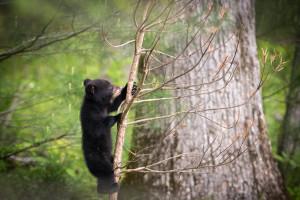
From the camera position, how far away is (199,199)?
9.80 feet

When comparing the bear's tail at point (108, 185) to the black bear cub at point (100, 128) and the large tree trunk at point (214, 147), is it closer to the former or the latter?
the black bear cub at point (100, 128)

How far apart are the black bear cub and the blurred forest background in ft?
1.01

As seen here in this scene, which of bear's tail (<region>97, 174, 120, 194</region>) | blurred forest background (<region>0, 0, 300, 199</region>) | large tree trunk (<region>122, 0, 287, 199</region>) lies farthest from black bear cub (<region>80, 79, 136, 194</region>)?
large tree trunk (<region>122, 0, 287, 199</region>)

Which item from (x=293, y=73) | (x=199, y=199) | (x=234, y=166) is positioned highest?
(x=293, y=73)

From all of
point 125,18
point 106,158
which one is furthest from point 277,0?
point 106,158

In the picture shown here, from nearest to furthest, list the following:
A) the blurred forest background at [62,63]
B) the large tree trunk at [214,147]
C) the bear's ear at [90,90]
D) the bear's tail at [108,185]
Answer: the bear's tail at [108,185], the bear's ear at [90,90], the blurred forest background at [62,63], the large tree trunk at [214,147]

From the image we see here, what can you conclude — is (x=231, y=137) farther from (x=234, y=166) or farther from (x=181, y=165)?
(x=181, y=165)

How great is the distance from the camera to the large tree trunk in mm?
3047

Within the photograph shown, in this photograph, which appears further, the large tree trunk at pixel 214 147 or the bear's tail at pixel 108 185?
the large tree trunk at pixel 214 147

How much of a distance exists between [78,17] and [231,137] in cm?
252

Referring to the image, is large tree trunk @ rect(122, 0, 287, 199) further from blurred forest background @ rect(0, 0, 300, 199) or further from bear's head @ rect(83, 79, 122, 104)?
bear's head @ rect(83, 79, 122, 104)

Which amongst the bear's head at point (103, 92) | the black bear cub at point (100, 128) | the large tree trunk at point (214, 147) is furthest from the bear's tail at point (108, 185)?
the large tree trunk at point (214, 147)

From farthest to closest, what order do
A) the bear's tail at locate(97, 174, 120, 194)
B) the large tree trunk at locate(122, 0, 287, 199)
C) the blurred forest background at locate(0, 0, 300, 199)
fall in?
the large tree trunk at locate(122, 0, 287, 199) → the blurred forest background at locate(0, 0, 300, 199) → the bear's tail at locate(97, 174, 120, 194)

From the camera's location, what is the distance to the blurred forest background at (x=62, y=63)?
2.82m
